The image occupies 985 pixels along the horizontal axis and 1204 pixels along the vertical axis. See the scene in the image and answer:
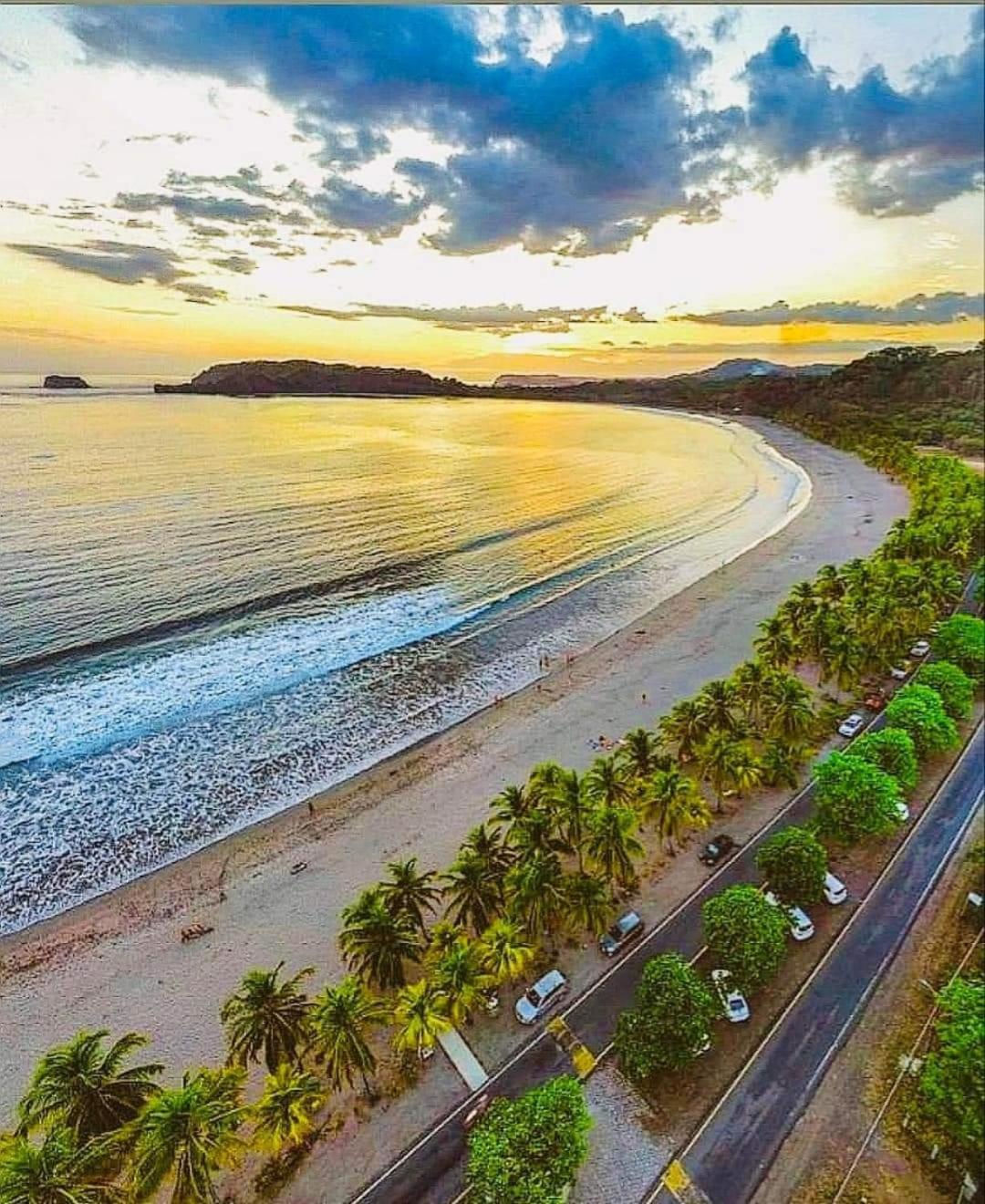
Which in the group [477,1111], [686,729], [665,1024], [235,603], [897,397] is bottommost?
[477,1111]

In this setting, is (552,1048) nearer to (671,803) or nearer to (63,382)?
(671,803)

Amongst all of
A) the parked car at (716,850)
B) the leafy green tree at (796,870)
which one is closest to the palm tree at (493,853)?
the parked car at (716,850)

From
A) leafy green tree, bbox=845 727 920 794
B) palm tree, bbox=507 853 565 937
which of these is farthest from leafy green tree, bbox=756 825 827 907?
palm tree, bbox=507 853 565 937

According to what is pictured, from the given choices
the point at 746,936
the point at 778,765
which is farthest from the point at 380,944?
the point at 778,765

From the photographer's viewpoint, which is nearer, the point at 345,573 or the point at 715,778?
the point at 715,778

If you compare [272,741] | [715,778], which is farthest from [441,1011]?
[272,741]

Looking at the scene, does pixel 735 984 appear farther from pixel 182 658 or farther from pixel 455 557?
pixel 455 557
